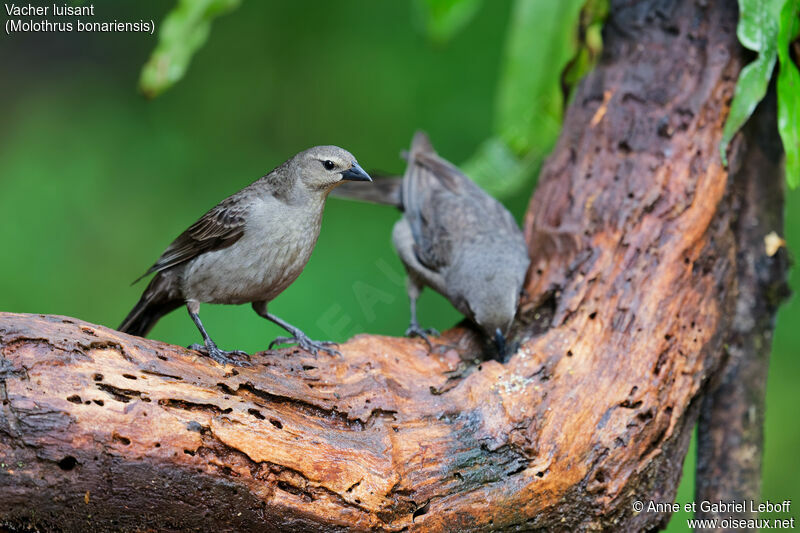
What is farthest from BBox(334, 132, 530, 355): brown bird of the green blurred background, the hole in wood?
the hole in wood

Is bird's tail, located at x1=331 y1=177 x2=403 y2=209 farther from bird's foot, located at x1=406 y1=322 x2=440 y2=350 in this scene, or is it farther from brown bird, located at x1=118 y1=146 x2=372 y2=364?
brown bird, located at x1=118 y1=146 x2=372 y2=364

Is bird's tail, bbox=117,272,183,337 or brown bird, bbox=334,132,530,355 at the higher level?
brown bird, bbox=334,132,530,355

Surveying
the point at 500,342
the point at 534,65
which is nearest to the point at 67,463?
the point at 500,342

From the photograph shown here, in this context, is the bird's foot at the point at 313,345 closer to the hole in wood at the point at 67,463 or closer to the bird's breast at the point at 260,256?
the bird's breast at the point at 260,256

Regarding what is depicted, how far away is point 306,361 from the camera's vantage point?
3.59m

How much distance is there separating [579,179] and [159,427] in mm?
2897

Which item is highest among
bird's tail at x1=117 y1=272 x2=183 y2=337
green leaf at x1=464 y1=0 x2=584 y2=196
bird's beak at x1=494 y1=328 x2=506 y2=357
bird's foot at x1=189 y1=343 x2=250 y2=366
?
green leaf at x1=464 y1=0 x2=584 y2=196

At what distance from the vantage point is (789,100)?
3.90 m

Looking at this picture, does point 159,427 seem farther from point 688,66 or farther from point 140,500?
point 688,66

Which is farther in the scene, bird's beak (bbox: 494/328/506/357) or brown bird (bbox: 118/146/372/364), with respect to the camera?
bird's beak (bbox: 494/328/506/357)

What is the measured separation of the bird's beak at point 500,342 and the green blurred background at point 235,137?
1692mm

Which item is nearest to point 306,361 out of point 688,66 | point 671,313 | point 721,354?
point 671,313

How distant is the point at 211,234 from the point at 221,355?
0.61 meters

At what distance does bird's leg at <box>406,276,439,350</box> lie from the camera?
473cm
